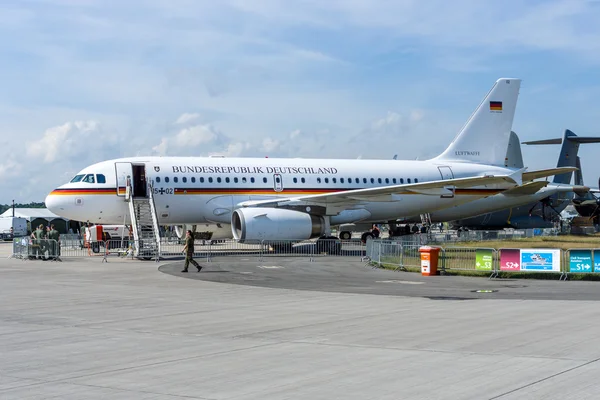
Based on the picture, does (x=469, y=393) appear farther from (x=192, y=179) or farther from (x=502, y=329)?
(x=192, y=179)

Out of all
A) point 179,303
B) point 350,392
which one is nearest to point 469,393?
point 350,392

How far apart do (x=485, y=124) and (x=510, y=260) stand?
20763mm

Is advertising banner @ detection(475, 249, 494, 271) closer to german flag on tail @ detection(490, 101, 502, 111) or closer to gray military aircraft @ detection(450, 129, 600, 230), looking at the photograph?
german flag on tail @ detection(490, 101, 502, 111)

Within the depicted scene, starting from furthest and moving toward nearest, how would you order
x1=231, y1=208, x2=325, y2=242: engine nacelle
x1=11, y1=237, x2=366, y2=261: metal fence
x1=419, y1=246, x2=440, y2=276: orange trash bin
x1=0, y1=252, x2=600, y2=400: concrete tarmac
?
1. x1=231, y1=208, x2=325, y2=242: engine nacelle
2. x1=11, y1=237, x2=366, y2=261: metal fence
3. x1=419, y1=246, x2=440, y2=276: orange trash bin
4. x1=0, y1=252, x2=600, y2=400: concrete tarmac

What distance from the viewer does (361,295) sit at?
18406 millimetres

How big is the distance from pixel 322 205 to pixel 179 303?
1994 cm

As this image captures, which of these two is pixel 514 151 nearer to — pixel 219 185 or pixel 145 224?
pixel 219 185

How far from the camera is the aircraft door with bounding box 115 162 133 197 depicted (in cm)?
3484

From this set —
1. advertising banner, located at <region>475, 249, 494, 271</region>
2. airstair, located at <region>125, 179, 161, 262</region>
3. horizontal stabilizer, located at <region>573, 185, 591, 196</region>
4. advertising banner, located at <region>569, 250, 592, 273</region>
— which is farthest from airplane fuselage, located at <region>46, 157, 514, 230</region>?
horizontal stabilizer, located at <region>573, 185, 591, 196</region>

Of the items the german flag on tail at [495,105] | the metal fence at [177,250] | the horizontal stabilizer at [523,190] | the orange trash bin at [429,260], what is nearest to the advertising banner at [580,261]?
the orange trash bin at [429,260]

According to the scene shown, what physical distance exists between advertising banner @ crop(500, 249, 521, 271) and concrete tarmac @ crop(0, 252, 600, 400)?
6.85 m

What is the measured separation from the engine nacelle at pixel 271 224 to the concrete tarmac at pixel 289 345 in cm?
1375

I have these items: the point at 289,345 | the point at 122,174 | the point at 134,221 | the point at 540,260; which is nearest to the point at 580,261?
the point at 540,260

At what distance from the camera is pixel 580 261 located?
2283 centimetres
